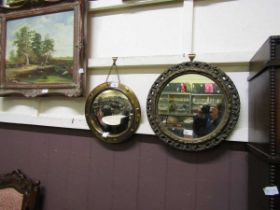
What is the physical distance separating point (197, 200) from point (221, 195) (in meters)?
0.14

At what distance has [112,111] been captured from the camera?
1722 mm

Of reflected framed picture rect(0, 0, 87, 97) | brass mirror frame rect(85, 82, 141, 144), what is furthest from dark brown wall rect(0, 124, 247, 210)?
reflected framed picture rect(0, 0, 87, 97)

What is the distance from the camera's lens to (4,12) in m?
2.07

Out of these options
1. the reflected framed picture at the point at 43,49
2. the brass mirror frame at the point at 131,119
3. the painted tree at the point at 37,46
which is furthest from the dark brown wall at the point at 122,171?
the painted tree at the point at 37,46

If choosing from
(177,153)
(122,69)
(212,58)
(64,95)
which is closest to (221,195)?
(177,153)

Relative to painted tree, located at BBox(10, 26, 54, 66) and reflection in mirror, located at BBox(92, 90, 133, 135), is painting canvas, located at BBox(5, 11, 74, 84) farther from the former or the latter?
reflection in mirror, located at BBox(92, 90, 133, 135)

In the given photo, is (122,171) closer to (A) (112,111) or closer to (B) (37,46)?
(A) (112,111)

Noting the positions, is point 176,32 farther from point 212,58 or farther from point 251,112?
point 251,112

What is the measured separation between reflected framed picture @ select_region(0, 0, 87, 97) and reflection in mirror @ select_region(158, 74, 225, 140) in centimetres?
61

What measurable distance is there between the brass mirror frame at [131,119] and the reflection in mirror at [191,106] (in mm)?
166

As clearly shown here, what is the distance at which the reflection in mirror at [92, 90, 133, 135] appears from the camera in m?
1.68

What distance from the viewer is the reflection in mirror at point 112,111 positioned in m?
1.68

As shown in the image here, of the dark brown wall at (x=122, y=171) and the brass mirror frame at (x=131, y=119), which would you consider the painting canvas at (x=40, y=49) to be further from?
the dark brown wall at (x=122, y=171)

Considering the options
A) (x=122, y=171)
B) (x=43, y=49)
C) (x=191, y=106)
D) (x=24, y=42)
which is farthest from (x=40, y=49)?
(x=191, y=106)
